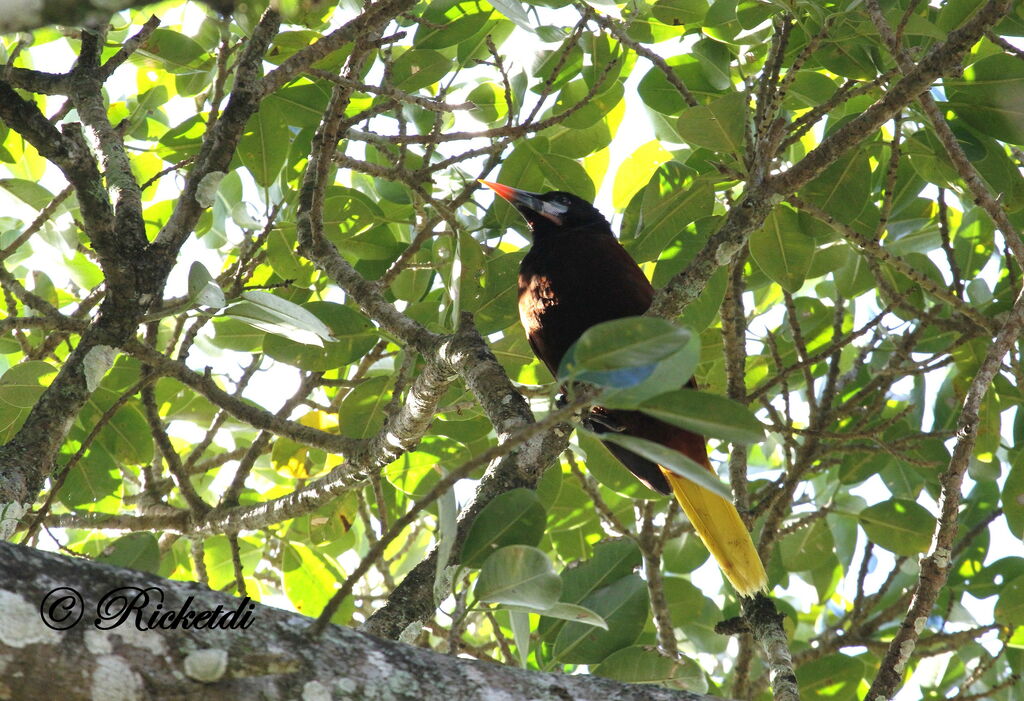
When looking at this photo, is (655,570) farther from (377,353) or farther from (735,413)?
(735,413)

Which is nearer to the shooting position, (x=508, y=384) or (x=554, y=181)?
(x=508, y=384)

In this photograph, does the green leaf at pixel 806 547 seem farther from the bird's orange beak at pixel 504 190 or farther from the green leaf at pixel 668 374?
the green leaf at pixel 668 374

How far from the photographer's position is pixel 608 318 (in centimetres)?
279

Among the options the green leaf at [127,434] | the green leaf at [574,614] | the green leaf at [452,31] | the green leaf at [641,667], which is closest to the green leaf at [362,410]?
the green leaf at [127,434]

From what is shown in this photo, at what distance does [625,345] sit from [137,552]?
4.70 ft

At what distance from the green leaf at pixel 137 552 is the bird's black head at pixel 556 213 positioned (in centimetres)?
148

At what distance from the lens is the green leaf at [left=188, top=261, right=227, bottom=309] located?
164cm

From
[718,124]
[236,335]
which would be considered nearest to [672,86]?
[718,124]

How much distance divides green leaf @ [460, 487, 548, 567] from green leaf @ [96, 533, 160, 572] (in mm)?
848

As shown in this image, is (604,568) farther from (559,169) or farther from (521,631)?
(559,169)

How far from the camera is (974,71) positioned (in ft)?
7.60

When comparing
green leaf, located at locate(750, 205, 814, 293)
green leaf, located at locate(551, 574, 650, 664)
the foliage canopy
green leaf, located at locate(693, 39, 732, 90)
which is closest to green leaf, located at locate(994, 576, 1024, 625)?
the foliage canopy

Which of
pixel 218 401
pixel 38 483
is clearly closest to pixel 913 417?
pixel 218 401

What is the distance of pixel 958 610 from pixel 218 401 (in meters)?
2.43
